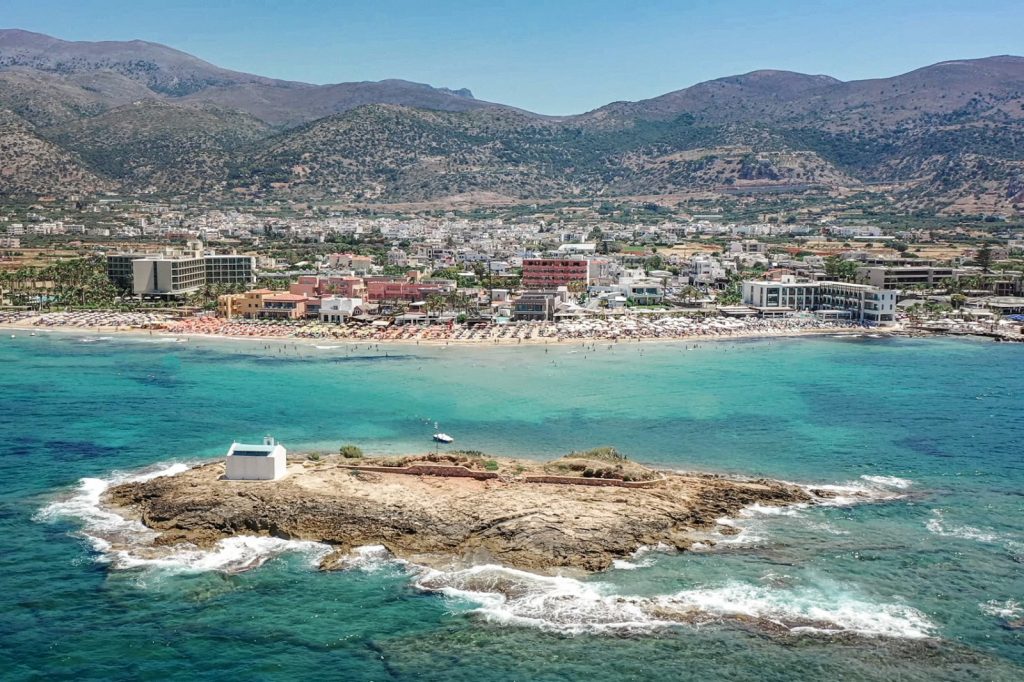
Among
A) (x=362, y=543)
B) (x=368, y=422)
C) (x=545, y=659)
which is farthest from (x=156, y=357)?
(x=545, y=659)

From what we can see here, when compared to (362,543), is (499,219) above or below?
above

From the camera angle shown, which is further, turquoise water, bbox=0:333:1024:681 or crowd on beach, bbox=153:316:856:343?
crowd on beach, bbox=153:316:856:343

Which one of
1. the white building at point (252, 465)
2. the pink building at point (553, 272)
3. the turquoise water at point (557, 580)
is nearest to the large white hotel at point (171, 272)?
the pink building at point (553, 272)

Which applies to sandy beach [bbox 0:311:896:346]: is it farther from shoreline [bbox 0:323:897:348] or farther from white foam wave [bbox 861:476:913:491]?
white foam wave [bbox 861:476:913:491]

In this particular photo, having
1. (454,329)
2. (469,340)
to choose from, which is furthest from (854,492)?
(454,329)

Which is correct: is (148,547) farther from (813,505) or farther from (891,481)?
(891,481)

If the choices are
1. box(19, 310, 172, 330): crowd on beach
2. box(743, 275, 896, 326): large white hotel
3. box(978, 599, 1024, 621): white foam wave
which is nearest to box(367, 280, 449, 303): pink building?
box(19, 310, 172, 330): crowd on beach

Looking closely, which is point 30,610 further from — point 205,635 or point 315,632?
point 315,632
